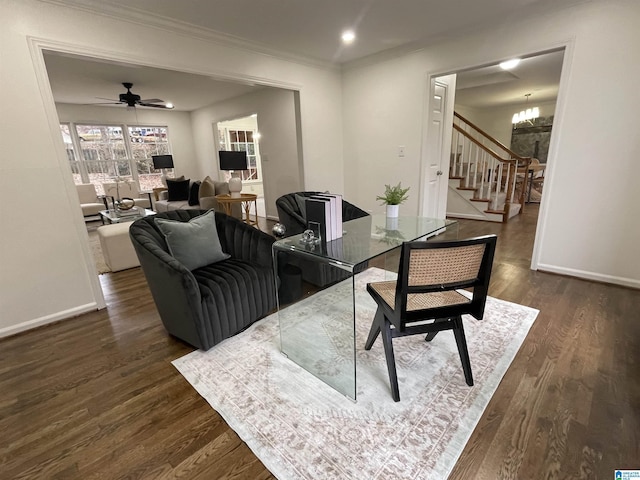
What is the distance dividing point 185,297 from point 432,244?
58.2 inches

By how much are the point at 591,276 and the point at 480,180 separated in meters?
3.30

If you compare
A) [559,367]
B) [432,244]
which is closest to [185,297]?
[432,244]

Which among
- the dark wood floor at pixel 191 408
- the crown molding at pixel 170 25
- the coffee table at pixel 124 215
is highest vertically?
the crown molding at pixel 170 25

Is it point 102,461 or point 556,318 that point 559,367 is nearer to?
point 556,318

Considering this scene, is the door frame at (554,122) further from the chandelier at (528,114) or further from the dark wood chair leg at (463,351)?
the chandelier at (528,114)

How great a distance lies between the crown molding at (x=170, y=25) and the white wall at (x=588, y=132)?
188cm

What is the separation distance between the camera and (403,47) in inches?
145

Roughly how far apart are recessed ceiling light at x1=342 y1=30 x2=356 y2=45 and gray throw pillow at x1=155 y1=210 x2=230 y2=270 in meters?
2.50

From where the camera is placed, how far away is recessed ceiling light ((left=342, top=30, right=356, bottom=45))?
326 cm

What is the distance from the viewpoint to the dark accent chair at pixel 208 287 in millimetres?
1902

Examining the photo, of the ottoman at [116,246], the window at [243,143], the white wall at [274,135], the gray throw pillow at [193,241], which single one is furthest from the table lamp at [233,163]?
the gray throw pillow at [193,241]

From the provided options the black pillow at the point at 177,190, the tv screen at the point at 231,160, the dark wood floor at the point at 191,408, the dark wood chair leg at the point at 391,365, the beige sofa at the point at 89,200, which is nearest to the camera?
the dark wood floor at the point at 191,408

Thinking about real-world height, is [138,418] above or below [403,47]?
below

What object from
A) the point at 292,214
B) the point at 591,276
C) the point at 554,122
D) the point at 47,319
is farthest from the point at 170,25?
the point at 591,276
